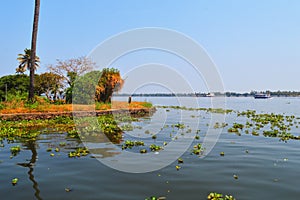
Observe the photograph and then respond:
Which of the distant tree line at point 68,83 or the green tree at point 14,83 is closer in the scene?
the distant tree line at point 68,83

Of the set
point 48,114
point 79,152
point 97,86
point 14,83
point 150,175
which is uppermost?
Result: point 14,83

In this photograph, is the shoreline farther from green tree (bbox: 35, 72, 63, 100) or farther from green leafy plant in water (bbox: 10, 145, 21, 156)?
green tree (bbox: 35, 72, 63, 100)

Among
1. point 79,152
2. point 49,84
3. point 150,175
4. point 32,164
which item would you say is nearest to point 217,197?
point 150,175

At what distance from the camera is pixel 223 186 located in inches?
308

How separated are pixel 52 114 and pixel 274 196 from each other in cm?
2083

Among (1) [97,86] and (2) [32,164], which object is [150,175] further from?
(1) [97,86]

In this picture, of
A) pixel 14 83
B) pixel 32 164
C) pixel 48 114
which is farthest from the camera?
pixel 14 83

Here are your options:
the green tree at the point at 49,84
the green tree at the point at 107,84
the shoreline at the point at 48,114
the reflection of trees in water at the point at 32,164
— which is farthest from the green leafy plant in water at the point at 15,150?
the green tree at the point at 49,84

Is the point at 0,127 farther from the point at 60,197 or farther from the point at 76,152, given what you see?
the point at 60,197

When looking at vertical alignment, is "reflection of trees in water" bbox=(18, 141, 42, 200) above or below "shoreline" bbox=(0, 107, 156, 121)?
below

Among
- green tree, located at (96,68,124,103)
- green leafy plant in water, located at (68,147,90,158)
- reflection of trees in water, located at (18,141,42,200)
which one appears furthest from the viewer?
green tree, located at (96,68,124,103)

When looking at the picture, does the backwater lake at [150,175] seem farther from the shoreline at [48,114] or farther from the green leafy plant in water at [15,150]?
the shoreline at [48,114]

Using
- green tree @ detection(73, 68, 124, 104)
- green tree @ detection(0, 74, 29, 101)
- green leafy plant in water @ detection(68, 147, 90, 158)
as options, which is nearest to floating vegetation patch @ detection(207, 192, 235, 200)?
green leafy plant in water @ detection(68, 147, 90, 158)

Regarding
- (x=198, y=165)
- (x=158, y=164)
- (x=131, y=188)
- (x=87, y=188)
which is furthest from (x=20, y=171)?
(x=198, y=165)
